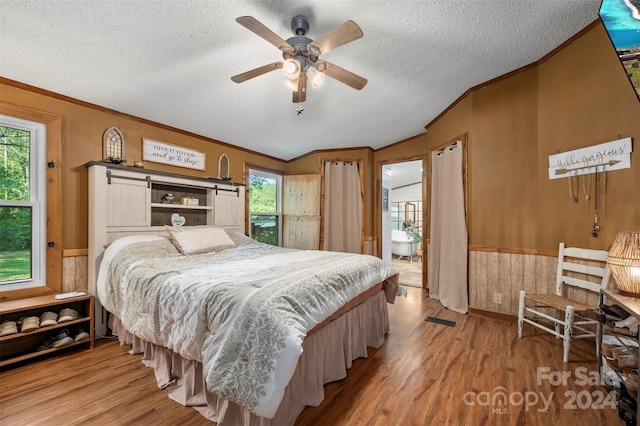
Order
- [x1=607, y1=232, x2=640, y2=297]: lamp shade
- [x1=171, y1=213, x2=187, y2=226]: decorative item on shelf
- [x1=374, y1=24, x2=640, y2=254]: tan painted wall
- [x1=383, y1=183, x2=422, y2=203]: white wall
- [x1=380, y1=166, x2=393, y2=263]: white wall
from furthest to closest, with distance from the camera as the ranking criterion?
1. [x1=383, y1=183, x2=422, y2=203]: white wall
2. [x1=380, y1=166, x2=393, y2=263]: white wall
3. [x1=171, y1=213, x2=187, y2=226]: decorative item on shelf
4. [x1=374, y1=24, x2=640, y2=254]: tan painted wall
5. [x1=607, y1=232, x2=640, y2=297]: lamp shade

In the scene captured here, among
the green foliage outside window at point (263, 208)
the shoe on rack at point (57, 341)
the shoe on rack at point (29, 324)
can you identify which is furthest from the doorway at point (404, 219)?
Result: the shoe on rack at point (29, 324)

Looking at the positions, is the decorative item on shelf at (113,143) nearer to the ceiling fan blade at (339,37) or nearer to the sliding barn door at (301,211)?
the ceiling fan blade at (339,37)

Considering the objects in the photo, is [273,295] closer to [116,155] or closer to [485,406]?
[485,406]

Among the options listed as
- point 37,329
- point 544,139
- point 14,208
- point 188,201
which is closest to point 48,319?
point 37,329

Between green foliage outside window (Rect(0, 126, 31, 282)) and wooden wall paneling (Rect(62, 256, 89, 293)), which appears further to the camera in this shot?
wooden wall paneling (Rect(62, 256, 89, 293))

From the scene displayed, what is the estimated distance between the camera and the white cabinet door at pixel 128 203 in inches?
104

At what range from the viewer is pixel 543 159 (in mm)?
2695

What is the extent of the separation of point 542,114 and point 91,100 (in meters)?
4.48

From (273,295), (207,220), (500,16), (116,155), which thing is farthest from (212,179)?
(500,16)

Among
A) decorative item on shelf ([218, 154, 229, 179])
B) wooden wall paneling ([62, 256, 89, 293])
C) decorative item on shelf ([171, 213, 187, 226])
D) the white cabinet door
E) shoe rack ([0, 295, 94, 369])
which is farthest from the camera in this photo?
decorative item on shelf ([218, 154, 229, 179])

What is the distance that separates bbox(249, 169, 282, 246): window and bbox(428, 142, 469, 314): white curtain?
105 inches

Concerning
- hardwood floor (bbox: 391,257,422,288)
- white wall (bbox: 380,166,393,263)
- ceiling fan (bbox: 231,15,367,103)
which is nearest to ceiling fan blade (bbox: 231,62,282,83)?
ceiling fan (bbox: 231,15,367,103)

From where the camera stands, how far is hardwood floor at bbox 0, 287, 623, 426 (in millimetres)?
1545

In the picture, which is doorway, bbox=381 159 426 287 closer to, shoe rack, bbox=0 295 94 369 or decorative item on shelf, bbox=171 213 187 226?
decorative item on shelf, bbox=171 213 187 226
